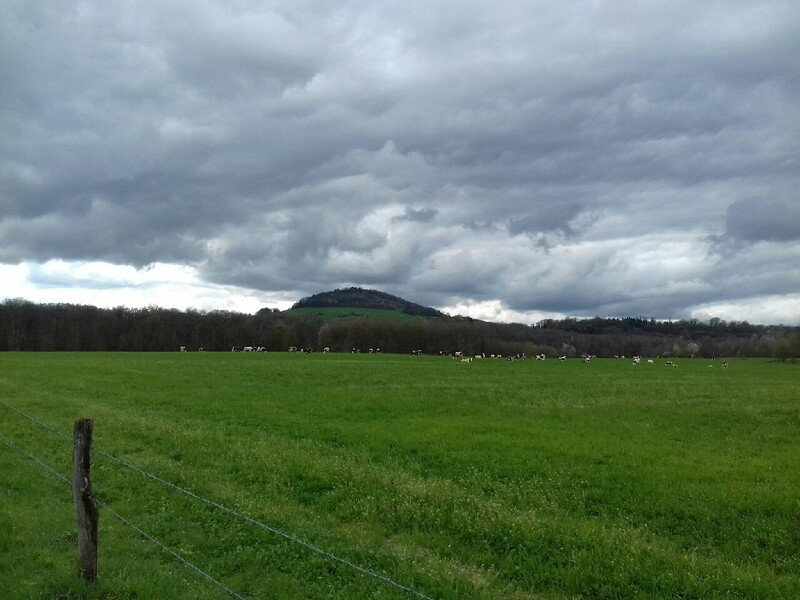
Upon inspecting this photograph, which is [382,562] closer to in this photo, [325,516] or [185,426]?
[325,516]

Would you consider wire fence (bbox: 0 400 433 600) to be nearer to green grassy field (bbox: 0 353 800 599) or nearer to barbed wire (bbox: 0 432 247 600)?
barbed wire (bbox: 0 432 247 600)

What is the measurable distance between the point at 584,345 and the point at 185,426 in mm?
164032

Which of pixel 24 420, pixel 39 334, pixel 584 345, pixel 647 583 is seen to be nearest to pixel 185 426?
pixel 24 420

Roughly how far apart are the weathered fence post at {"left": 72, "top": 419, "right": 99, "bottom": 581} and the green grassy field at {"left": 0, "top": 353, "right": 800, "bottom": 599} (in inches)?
12.7

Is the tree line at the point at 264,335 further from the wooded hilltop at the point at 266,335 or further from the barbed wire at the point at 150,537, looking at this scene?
the barbed wire at the point at 150,537

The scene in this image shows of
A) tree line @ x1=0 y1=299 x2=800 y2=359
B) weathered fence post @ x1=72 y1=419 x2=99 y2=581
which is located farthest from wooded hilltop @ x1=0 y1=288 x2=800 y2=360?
weathered fence post @ x1=72 y1=419 x2=99 y2=581

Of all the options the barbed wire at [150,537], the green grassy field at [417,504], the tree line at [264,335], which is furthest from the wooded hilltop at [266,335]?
the barbed wire at [150,537]

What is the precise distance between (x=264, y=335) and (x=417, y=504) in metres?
142

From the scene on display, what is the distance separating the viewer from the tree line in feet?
456

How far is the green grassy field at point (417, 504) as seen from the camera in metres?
9.44

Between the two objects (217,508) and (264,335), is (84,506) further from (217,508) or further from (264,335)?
(264,335)

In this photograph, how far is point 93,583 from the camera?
8477 millimetres

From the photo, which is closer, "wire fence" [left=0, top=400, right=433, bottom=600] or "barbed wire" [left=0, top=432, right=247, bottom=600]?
"wire fence" [left=0, top=400, right=433, bottom=600]

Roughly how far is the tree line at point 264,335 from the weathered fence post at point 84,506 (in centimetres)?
12591
